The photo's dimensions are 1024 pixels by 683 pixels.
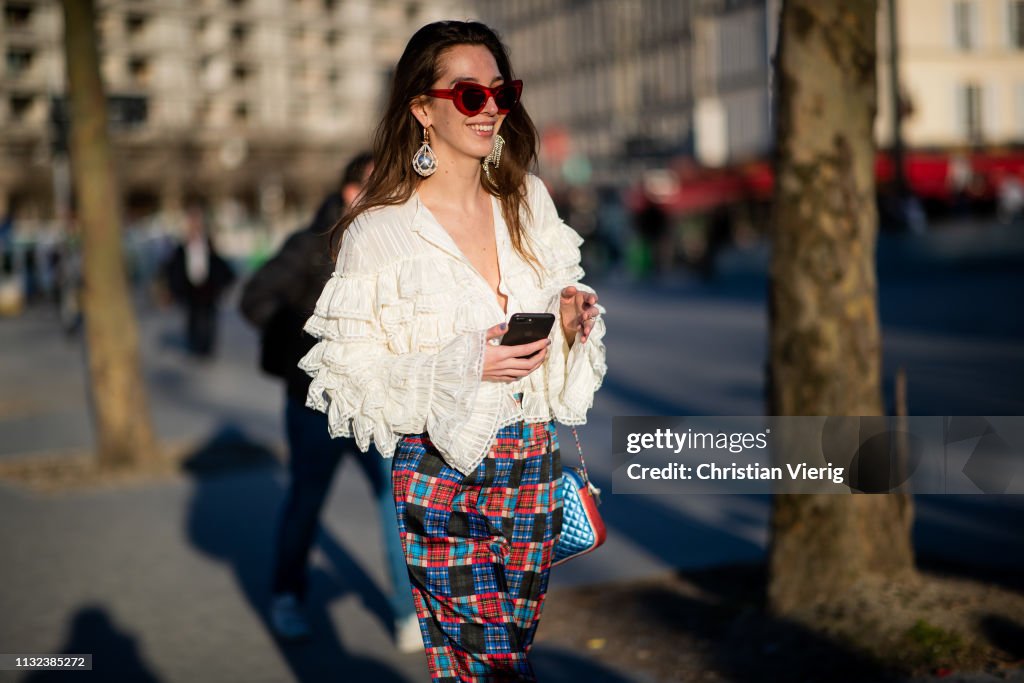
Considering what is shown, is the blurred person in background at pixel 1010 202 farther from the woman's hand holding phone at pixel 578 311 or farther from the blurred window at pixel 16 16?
the blurred window at pixel 16 16

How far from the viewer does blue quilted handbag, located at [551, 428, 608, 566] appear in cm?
296

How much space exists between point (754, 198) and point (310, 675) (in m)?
48.0

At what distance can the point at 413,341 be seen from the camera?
277 cm

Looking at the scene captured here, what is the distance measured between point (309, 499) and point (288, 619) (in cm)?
49

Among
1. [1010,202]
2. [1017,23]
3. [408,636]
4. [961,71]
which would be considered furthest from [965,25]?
[408,636]

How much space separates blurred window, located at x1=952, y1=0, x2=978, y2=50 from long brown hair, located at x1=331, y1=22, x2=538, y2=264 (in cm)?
5535

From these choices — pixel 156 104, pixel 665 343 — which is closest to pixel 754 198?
pixel 665 343

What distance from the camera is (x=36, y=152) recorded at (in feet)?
226

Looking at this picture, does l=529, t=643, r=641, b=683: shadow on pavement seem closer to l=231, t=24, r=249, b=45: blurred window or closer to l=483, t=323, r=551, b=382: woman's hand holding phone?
l=483, t=323, r=551, b=382: woman's hand holding phone

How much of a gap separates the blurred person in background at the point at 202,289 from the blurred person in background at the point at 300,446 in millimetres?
11645

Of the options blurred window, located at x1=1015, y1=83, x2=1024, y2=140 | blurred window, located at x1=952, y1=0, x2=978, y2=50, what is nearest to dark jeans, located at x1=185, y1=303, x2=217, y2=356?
blurred window, located at x1=952, y1=0, x2=978, y2=50

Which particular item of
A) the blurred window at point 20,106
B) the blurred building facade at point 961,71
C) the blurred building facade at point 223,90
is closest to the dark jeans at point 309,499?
the blurred building facade at point 961,71

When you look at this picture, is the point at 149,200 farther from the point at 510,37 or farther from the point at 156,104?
the point at 510,37

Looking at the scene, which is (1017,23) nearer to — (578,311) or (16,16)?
(16,16)
